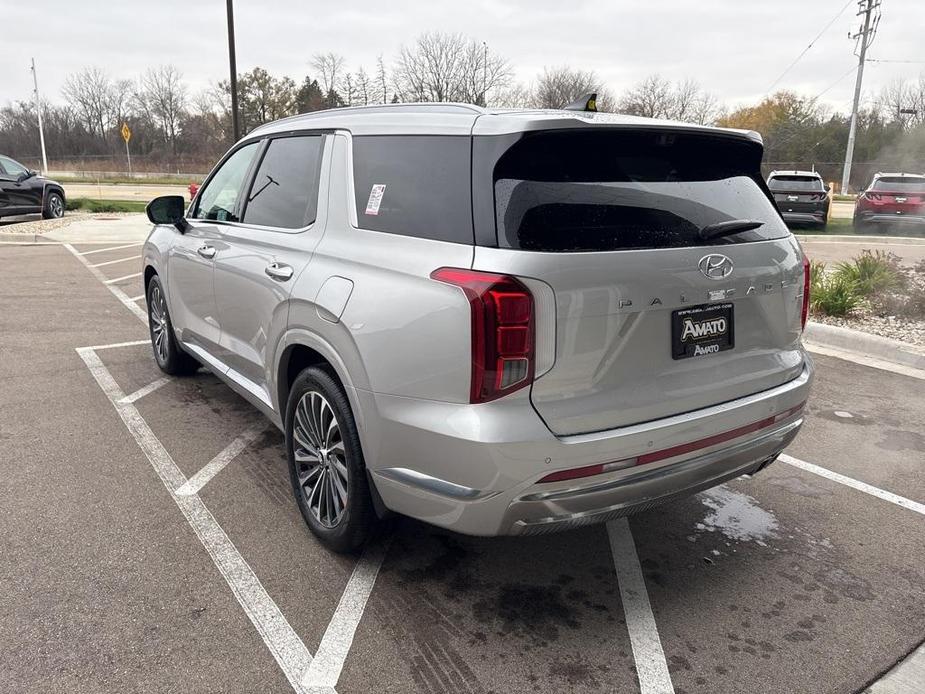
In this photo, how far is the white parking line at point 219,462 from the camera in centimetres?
381

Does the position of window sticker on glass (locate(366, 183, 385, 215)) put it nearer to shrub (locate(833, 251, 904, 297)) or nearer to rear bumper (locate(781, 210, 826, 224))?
shrub (locate(833, 251, 904, 297))

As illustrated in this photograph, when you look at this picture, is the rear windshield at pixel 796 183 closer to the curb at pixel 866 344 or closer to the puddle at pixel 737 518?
the curb at pixel 866 344

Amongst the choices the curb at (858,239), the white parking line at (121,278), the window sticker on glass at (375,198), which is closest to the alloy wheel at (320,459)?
the window sticker on glass at (375,198)

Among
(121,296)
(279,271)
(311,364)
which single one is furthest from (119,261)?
(311,364)

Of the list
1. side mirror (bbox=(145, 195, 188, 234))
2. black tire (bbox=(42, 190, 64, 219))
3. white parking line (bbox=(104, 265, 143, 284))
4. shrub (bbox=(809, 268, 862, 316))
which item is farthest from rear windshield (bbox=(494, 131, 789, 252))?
black tire (bbox=(42, 190, 64, 219))

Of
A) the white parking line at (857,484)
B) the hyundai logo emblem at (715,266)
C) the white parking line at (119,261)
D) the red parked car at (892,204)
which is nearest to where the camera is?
the hyundai logo emblem at (715,266)

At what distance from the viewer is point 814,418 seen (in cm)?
502

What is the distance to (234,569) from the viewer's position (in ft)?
9.98

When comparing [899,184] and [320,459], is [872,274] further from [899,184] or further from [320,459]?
[899,184]

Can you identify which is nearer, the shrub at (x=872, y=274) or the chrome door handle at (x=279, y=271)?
the chrome door handle at (x=279, y=271)

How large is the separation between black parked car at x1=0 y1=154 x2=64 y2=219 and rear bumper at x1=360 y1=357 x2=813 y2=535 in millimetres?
18584

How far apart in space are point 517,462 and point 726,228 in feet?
4.01

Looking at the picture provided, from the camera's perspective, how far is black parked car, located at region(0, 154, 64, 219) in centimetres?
1740

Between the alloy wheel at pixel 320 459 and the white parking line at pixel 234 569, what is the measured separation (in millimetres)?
389
